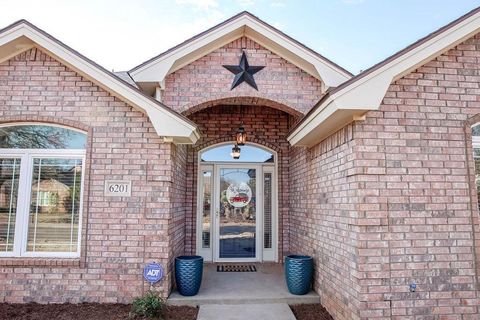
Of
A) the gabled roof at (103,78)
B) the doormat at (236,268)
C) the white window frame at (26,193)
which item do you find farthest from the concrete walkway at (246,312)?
the gabled roof at (103,78)

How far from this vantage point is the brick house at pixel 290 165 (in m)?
3.89

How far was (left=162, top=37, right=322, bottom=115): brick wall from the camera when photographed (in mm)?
5840

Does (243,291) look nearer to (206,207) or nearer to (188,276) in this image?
(188,276)

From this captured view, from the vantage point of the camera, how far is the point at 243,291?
539 cm

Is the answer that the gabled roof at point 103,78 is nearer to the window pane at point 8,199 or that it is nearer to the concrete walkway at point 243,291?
the window pane at point 8,199

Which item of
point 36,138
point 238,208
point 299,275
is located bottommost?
point 299,275

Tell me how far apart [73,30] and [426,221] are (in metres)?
10.3

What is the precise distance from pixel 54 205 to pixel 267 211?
14.6 ft

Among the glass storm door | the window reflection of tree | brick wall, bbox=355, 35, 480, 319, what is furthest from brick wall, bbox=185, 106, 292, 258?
brick wall, bbox=355, 35, 480, 319

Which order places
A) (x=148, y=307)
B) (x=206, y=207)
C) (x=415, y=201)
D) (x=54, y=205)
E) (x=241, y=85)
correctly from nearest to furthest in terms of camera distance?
1. (x=415, y=201)
2. (x=148, y=307)
3. (x=54, y=205)
4. (x=241, y=85)
5. (x=206, y=207)

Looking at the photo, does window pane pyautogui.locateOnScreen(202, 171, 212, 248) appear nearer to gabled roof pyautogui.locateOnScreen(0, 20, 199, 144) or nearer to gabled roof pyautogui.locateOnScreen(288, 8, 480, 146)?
gabled roof pyautogui.locateOnScreen(0, 20, 199, 144)

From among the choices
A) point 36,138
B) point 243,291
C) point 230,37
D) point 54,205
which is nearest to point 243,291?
point 243,291

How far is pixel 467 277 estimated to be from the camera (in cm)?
392

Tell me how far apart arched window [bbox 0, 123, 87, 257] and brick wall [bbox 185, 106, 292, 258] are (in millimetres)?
2851
